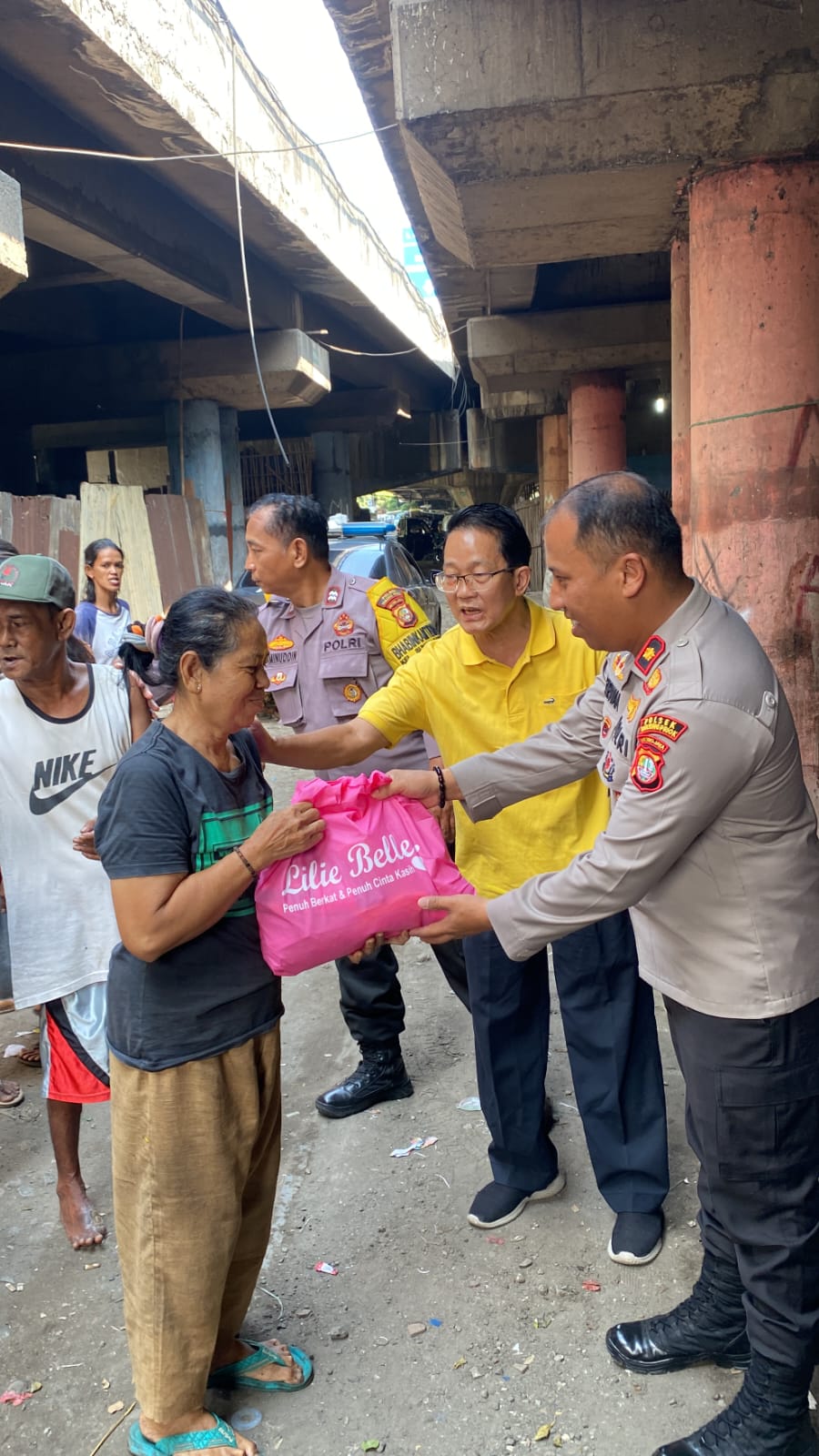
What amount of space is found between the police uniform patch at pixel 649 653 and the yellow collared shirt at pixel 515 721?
0.73 m

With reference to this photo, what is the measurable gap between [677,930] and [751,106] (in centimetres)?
334

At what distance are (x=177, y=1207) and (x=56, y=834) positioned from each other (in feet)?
3.64

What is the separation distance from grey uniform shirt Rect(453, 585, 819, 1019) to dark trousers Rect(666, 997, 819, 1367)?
7cm

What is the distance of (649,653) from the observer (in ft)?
6.39

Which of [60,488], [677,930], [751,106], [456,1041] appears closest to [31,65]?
[751,106]

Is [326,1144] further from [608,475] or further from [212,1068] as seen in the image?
[608,475]

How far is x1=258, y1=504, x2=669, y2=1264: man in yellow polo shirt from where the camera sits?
2.66m

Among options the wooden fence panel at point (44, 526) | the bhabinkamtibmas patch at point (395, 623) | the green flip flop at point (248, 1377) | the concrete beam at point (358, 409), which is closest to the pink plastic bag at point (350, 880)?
the green flip flop at point (248, 1377)

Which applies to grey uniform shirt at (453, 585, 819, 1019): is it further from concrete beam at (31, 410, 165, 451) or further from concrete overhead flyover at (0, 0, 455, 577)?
concrete beam at (31, 410, 165, 451)

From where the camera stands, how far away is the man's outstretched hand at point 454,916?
214cm

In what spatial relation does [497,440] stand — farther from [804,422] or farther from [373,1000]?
[373,1000]

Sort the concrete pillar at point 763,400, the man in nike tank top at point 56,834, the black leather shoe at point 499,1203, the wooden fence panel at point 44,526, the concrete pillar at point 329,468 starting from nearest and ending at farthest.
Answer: the man in nike tank top at point 56,834
the black leather shoe at point 499,1203
the concrete pillar at point 763,400
the wooden fence panel at point 44,526
the concrete pillar at point 329,468

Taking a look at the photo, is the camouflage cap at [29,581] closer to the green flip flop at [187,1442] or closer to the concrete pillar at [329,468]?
the green flip flop at [187,1442]

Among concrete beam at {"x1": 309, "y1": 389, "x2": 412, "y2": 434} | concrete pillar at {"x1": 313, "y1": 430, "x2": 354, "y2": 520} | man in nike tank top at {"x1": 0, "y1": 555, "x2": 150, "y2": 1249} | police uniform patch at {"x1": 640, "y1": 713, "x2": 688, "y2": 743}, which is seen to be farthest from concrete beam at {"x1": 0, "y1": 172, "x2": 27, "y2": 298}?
concrete pillar at {"x1": 313, "y1": 430, "x2": 354, "y2": 520}
